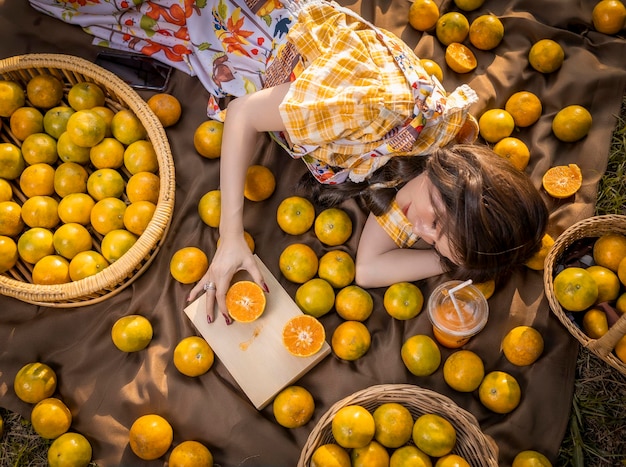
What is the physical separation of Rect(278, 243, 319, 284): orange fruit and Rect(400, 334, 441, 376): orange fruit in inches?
21.3

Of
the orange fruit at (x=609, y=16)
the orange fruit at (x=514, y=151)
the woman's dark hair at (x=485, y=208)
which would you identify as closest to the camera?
the woman's dark hair at (x=485, y=208)

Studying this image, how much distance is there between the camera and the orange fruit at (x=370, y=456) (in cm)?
223

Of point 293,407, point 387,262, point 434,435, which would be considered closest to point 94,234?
point 293,407

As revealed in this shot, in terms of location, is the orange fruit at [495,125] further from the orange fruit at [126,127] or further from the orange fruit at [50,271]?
the orange fruit at [50,271]

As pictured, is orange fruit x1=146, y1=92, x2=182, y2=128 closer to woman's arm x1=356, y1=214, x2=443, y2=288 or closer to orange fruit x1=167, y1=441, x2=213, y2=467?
woman's arm x1=356, y1=214, x2=443, y2=288

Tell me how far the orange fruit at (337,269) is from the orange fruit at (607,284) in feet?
3.47

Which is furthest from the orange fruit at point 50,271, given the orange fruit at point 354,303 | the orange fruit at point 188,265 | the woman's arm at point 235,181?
the orange fruit at point 354,303

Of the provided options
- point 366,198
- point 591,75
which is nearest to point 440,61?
point 591,75

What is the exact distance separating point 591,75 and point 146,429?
2.74 meters

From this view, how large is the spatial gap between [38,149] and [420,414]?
210cm

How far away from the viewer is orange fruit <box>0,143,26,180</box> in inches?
106

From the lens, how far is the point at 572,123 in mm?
2814

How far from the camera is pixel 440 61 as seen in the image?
3121 mm

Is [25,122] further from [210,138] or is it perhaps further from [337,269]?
[337,269]
